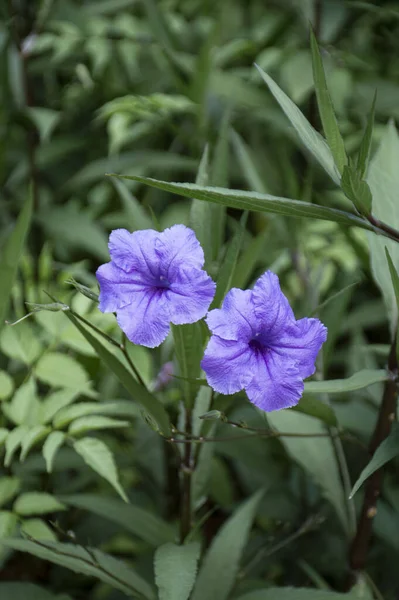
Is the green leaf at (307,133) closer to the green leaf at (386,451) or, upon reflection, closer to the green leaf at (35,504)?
the green leaf at (386,451)

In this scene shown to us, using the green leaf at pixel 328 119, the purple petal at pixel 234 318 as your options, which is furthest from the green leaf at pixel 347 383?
the green leaf at pixel 328 119

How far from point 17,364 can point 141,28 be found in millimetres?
824

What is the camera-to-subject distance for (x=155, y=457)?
1.18m

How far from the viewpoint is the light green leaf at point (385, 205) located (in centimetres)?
82

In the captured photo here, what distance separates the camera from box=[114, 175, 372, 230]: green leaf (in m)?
0.59

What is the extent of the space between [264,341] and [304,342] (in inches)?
1.4

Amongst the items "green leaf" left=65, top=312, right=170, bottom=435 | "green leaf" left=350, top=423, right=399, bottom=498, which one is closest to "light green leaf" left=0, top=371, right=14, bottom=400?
"green leaf" left=65, top=312, right=170, bottom=435

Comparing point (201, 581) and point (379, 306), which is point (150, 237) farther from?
point (379, 306)

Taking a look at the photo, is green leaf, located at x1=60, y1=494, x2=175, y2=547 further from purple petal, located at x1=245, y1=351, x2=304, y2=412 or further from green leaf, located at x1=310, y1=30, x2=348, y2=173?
green leaf, located at x1=310, y1=30, x2=348, y2=173

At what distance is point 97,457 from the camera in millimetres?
788

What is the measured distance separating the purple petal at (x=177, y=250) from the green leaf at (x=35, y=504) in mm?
372

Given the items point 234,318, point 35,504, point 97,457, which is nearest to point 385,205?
point 234,318

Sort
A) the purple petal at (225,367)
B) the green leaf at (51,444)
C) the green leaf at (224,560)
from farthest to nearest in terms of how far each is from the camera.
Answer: the green leaf at (224,560), the green leaf at (51,444), the purple petal at (225,367)

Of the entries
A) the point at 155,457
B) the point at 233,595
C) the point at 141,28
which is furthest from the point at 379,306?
the point at 141,28
